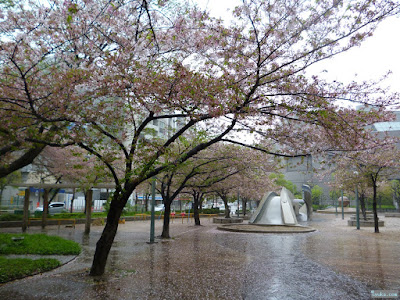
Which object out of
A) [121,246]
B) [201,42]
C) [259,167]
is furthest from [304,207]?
[201,42]

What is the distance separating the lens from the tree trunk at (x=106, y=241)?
294 inches

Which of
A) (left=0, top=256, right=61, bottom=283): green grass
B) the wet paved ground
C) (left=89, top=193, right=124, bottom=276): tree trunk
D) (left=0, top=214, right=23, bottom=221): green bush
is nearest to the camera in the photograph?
the wet paved ground

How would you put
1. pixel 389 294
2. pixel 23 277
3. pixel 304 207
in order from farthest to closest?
pixel 304 207
pixel 23 277
pixel 389 294

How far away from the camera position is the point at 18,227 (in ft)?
63.9

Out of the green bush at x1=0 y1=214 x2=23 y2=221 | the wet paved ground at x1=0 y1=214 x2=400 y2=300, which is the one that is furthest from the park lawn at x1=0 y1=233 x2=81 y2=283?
the green bush at x1=0 y1=214 x2=23 y2=221

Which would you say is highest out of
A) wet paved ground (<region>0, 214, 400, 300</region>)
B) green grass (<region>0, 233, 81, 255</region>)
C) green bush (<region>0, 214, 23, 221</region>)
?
green bush (<region>0, 214, 23, 221</region>)

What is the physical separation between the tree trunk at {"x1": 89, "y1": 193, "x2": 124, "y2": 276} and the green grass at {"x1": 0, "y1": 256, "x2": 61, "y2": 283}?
4.60 ft

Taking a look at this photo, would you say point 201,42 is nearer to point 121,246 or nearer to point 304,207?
point 121,246

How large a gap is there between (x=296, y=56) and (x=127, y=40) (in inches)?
150

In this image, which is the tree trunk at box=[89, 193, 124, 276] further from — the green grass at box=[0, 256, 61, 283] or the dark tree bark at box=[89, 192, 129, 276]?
the green grass at box=[0, 256, 61, 283]

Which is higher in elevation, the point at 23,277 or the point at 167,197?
the point at 167,197

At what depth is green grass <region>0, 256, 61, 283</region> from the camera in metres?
6.91

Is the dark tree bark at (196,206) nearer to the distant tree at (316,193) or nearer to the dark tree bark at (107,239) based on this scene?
the dark tree bark at (107,239)

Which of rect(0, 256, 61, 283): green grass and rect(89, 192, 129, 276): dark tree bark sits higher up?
rect(89, 192, 129, 276): dark tree bark
